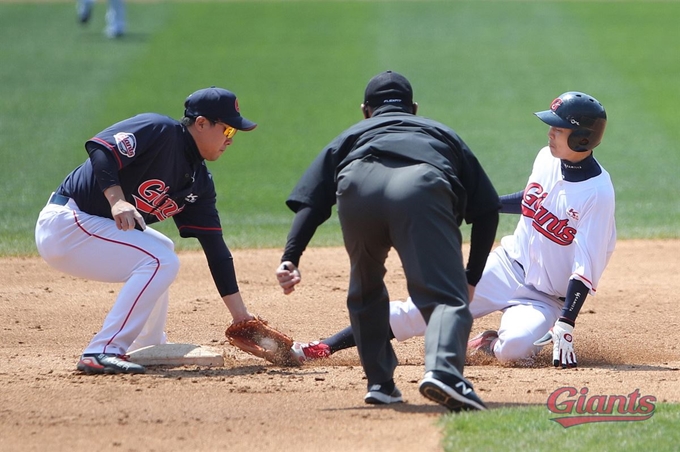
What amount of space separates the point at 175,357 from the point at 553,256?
7.05 feet

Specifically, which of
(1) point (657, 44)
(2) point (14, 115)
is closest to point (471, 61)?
(1) point (657, 44)

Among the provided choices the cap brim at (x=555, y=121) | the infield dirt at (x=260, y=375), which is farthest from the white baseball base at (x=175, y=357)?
the cap brim at (x=555, y=121)

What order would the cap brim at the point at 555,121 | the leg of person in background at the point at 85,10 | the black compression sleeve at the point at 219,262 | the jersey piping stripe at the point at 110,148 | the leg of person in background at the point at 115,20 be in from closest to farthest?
the jersey piping stripe at the point at 110,148 → the cap brim at the point at 555,121 → the black compression sleeve at the point at 219,262 → the leg of person in background at the point at 115,20 → the leg of person in background at the point at 85,10

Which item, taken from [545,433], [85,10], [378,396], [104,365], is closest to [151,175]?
[104,365]

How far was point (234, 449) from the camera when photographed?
12.5 ft

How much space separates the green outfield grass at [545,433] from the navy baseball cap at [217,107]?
6.27ft

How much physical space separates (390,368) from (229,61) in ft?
52.1

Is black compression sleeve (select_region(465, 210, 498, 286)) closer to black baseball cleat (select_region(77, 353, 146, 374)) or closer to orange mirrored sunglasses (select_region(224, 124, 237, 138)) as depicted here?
orange mirrored sunglasses (select_region(224, 124, 237, 138))

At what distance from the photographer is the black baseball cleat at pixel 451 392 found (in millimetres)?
3812

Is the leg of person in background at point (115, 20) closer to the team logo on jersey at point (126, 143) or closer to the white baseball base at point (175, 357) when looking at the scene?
the white baseball base at point (175, 357)

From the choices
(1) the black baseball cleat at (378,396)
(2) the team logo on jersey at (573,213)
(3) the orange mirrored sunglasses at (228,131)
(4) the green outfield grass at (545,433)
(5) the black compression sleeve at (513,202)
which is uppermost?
(3) the orange mirrored sunglasses at (228,131)

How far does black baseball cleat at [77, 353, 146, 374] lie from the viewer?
4.90 m

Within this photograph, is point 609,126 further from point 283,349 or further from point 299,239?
point 299,239

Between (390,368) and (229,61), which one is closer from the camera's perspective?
(390,368)
